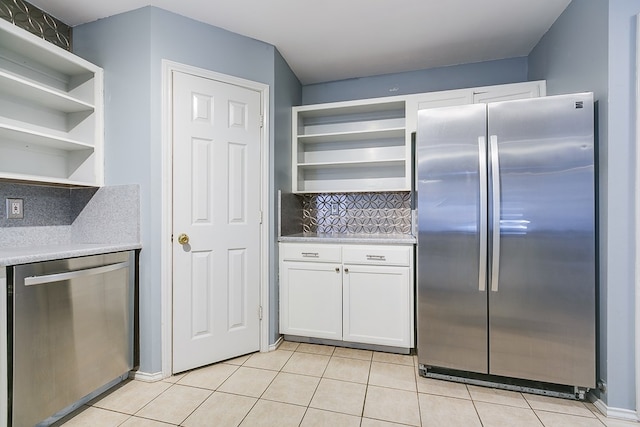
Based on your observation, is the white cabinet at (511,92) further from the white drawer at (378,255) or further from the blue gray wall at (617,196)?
the white drawer at (378,255)

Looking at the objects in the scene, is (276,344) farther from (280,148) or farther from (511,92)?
(511,92)

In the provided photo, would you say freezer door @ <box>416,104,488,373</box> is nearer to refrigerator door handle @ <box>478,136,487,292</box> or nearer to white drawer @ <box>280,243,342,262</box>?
refrigerator door handle @ <box>478,136,487,292</box>

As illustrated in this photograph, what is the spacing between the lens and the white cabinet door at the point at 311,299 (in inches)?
96.0

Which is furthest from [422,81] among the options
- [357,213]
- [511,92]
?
[357,213]

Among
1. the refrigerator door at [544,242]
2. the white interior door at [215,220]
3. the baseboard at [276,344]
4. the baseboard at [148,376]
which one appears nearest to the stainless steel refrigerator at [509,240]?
the refrigerator door at [544,242]

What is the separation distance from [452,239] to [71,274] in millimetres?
2165

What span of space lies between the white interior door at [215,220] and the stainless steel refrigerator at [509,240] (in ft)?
4.08

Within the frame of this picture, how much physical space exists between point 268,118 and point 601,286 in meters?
2.41

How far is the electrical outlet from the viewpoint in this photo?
5.91ft

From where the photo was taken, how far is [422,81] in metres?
2.92

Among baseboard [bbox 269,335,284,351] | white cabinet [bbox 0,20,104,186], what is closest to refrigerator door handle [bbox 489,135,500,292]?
baseboard [bbox 269,335,284,351]

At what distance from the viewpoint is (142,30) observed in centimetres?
197

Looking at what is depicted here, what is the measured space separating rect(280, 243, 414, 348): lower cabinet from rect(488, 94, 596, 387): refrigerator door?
0.63 meters

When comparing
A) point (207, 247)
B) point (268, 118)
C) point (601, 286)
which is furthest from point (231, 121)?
point (601, 286)
